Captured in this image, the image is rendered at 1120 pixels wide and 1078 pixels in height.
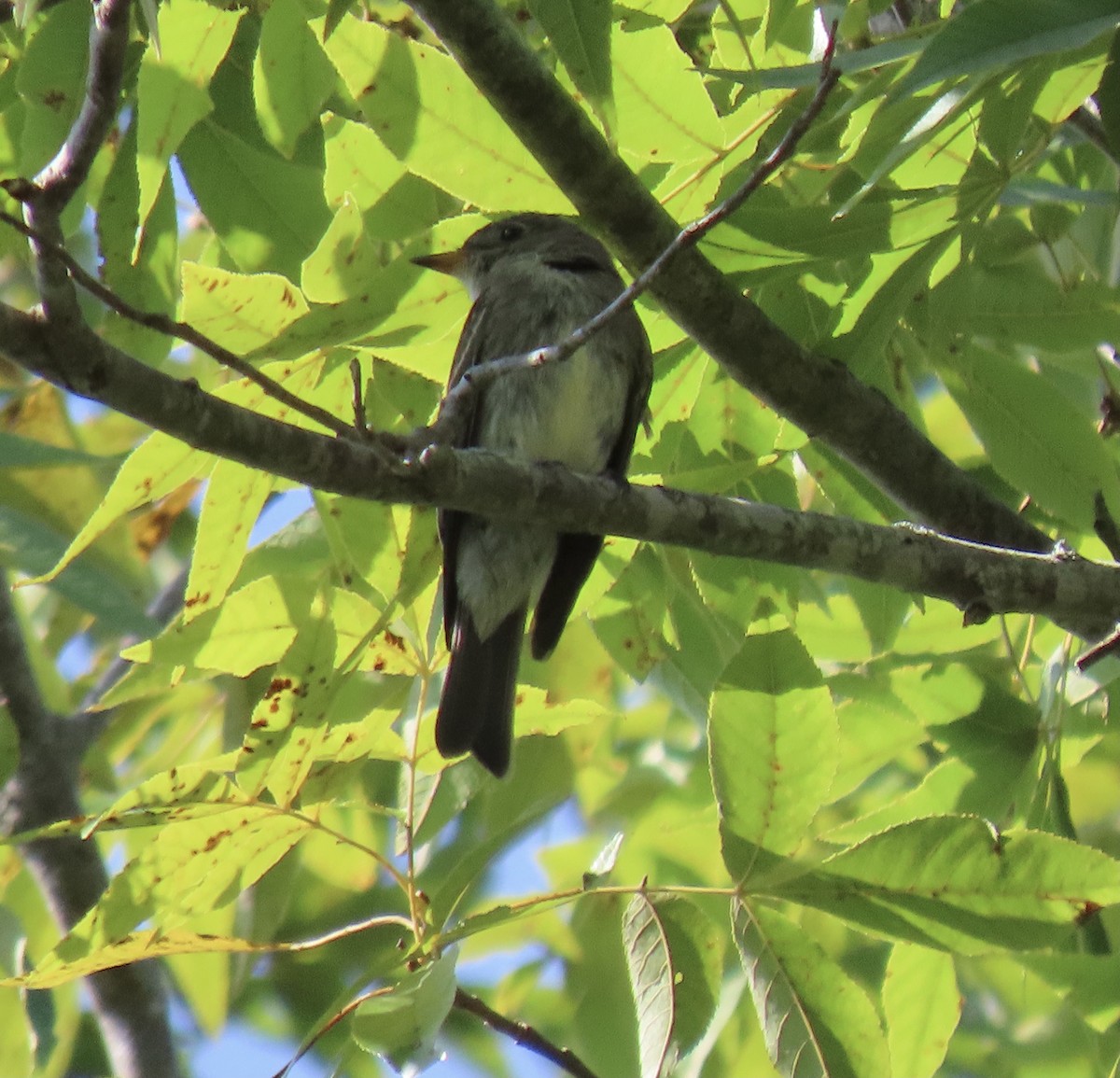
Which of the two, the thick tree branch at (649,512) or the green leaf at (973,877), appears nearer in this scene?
the thick tree branch at (649,512)

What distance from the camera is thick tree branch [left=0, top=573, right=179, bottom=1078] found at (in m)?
3.48

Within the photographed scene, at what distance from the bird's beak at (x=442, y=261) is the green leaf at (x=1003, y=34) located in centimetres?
99

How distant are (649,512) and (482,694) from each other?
82 centimetres

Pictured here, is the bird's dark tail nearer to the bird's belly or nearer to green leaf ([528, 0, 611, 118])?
the bird's belly

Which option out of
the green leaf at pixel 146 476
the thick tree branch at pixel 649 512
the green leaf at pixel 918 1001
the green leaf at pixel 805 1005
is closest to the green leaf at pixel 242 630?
the green leaf at pixel 146 476

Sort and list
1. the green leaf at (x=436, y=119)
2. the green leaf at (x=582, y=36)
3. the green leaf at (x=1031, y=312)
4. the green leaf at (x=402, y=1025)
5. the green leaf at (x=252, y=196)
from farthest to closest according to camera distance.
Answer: the green leaf at (x=252, y=196)
the green leaf at (x=1031, y=312)
the green leaf at (x=436, y=119)
the green leaf at (x=582, y=36)
the green leaf at (x=402, y=1025)

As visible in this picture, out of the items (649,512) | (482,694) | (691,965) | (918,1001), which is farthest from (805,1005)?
(482,694)

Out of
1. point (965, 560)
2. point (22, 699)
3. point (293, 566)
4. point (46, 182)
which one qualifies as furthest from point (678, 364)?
point (22, 699)

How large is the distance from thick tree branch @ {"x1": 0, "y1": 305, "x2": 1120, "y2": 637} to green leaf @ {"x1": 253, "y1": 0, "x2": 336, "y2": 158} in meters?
0.65

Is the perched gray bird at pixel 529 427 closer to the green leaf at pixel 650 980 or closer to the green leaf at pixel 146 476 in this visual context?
the green leaf at pixel 146 476

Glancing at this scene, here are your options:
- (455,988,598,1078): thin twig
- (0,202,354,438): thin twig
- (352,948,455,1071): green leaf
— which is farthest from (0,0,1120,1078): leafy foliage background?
(0,202,354,438): thin twig

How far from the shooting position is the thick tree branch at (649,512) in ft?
5.48

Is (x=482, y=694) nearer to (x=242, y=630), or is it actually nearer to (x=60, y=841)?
(x=242, y=630)

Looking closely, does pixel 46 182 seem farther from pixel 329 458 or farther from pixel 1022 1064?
pixel 1022 1064
